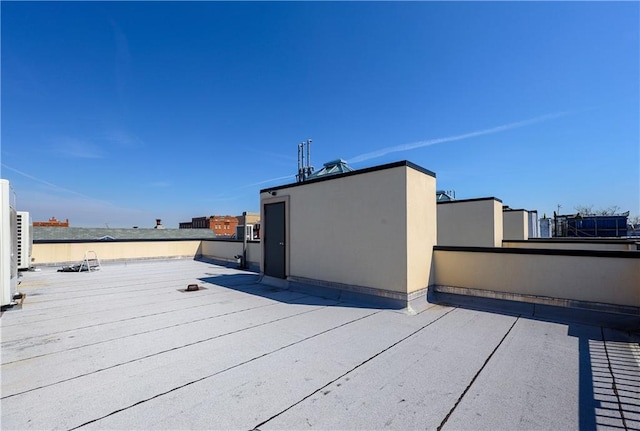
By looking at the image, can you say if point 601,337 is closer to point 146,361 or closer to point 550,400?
point 550,400

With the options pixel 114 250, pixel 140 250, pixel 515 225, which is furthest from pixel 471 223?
pixel 114 250

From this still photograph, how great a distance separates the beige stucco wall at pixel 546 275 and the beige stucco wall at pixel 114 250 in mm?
11997

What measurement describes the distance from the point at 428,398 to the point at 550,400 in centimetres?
101

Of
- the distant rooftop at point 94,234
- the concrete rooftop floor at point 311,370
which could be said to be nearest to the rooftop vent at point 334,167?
the concrete rooftop floor at point 311,370

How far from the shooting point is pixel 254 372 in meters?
2.87

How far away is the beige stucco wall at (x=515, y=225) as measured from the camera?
1141 centimetres

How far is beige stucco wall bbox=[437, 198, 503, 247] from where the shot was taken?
929 centimetres

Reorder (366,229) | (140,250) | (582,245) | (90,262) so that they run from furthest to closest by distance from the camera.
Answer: (140,250)
(90,262)
(582,245)
(366,229)

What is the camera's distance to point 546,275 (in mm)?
4914

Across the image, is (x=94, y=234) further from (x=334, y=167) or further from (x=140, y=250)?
(x=334, y=167)

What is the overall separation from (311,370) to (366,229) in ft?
10.8

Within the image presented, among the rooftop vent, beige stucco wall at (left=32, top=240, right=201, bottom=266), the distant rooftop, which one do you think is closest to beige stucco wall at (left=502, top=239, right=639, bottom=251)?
the rooftop vent

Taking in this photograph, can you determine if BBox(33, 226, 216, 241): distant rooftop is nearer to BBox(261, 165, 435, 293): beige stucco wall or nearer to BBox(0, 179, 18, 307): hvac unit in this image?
BBox(0, 179, 18, 307): hvac unit

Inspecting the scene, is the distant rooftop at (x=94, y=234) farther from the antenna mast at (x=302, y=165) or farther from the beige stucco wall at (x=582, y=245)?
the beige stucco wall at (x=582, y=245)
